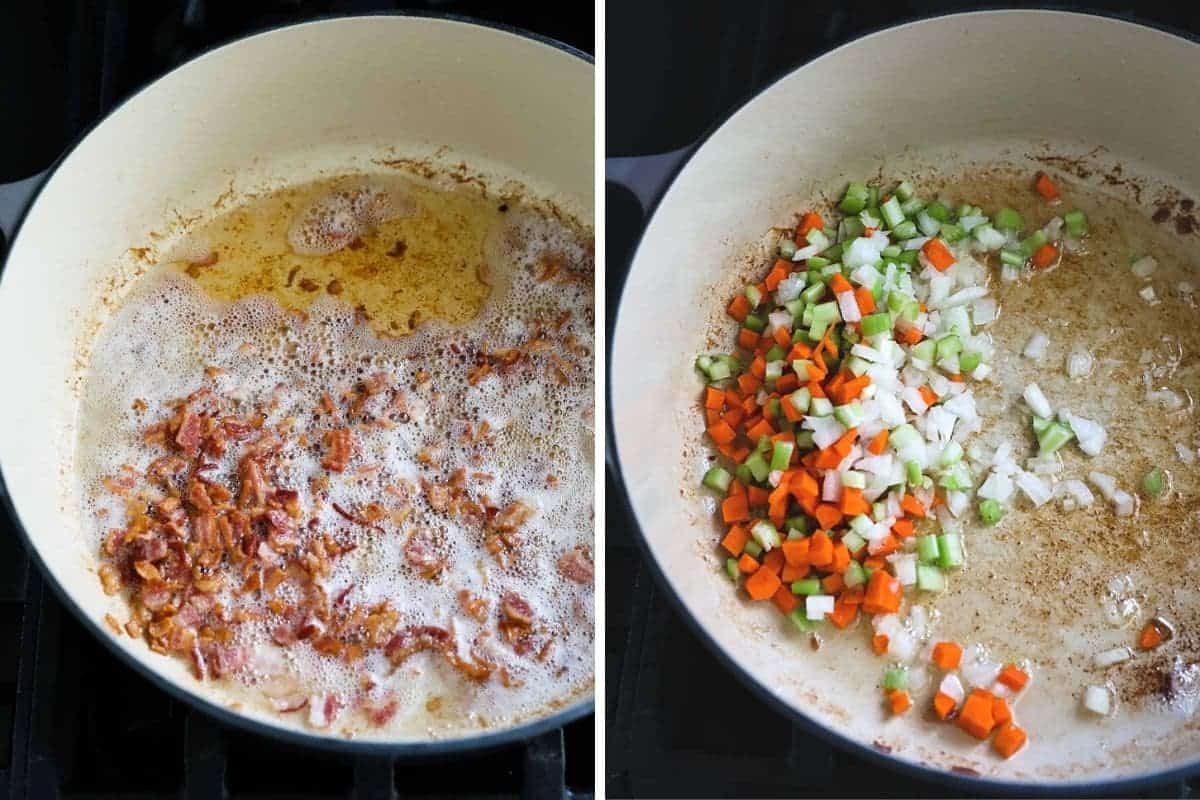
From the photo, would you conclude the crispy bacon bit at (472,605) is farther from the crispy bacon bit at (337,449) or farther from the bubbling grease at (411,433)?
the crispy bacon bit at (337,449)

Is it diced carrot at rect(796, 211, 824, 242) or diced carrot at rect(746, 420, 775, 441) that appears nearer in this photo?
diced carrot at rect(746, 420, 775, 441)

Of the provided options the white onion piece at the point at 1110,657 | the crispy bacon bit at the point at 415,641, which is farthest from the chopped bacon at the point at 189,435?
the white onion piece at the point at 1110,657

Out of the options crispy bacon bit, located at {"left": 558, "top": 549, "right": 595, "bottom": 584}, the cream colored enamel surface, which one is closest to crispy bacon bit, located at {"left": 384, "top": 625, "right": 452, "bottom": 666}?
crispy bacon bit, located at {"left": 558, "top": 549, "right": 595, "bottom": 584}

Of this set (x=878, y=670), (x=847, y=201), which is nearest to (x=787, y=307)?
(x=847, y=201)

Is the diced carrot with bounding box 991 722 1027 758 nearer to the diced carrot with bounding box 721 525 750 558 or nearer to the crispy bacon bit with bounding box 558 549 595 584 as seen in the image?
the diced carrot with bounding box 721 525 750 558

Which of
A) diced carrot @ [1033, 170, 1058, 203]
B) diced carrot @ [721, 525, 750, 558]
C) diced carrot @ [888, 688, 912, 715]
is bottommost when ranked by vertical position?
diced carrot @ [888, 688, 912, 715]

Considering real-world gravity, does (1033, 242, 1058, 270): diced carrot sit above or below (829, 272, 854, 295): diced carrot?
above
